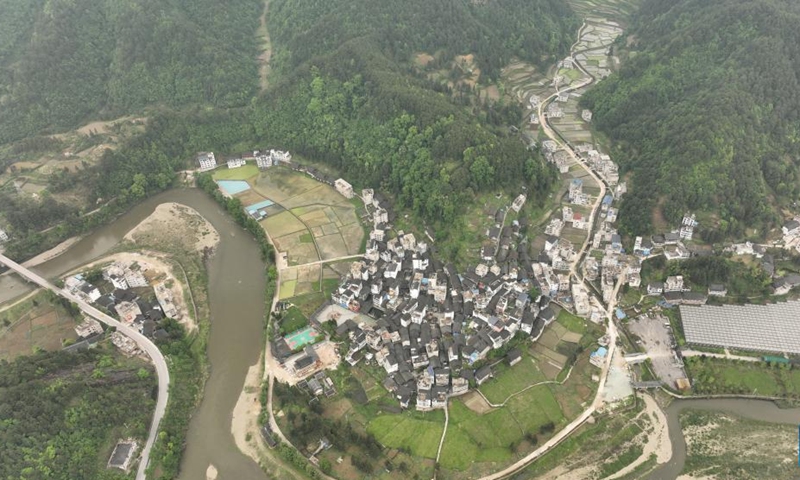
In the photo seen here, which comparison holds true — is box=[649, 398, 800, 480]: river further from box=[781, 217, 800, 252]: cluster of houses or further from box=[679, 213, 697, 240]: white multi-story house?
box=[781, 217, 800, 252]: cluster of houses

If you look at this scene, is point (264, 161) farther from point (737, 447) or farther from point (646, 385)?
point (737, 447)

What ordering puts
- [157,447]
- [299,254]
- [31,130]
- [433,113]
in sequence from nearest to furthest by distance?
[157,447]
[299,254]
[433,113]
[31,130]

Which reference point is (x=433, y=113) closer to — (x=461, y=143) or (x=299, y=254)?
(x=461, y=143)

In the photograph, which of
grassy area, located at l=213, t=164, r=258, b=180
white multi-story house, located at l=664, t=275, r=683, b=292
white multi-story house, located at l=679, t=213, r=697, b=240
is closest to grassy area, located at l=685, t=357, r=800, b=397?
white multi-story house, located at l=664, t=275, r=683, b=292

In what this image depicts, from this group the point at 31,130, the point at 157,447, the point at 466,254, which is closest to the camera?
the point at 157,447

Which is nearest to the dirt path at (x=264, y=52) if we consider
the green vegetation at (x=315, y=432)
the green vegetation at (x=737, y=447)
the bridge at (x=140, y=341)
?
the bridge at (x=140, y=341)

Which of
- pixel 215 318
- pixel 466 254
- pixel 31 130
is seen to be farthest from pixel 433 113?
pixel 31 130
